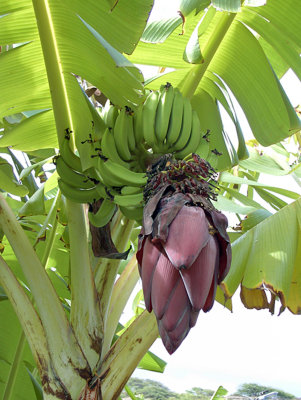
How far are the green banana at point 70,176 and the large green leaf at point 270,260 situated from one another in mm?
422

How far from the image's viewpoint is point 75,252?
0.99m

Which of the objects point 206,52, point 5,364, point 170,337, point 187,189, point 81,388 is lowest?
point 5,364

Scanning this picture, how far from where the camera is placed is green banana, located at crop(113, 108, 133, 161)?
912 mm

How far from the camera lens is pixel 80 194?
0.99 meters

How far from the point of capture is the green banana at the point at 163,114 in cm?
90

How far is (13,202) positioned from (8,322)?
1.26 feet

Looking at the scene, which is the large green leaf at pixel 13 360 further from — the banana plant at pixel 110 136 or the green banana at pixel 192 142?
the green banana at pixel 192 142

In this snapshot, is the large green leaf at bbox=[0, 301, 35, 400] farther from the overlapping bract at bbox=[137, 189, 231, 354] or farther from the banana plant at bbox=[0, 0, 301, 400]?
the overlapping bract at bbox=[137, 189, 231, 354]

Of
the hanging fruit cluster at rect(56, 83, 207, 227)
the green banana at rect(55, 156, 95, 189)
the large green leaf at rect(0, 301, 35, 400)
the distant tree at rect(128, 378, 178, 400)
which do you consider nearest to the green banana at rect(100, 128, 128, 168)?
the hanging fruit cluster at rect(56, 83, 207, 227)

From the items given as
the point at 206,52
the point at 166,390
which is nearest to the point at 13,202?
the point at 206,52

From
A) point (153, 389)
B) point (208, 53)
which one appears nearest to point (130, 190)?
point (208, 53)

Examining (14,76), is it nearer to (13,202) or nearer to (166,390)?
(13,202)

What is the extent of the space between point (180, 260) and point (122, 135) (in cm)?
42

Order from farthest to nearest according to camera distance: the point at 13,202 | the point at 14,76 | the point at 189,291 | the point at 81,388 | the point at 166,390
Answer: the point at 166,390 → the point at 13,202 → the point at 14,76 → the point at 81,388 → the point at 189,291
